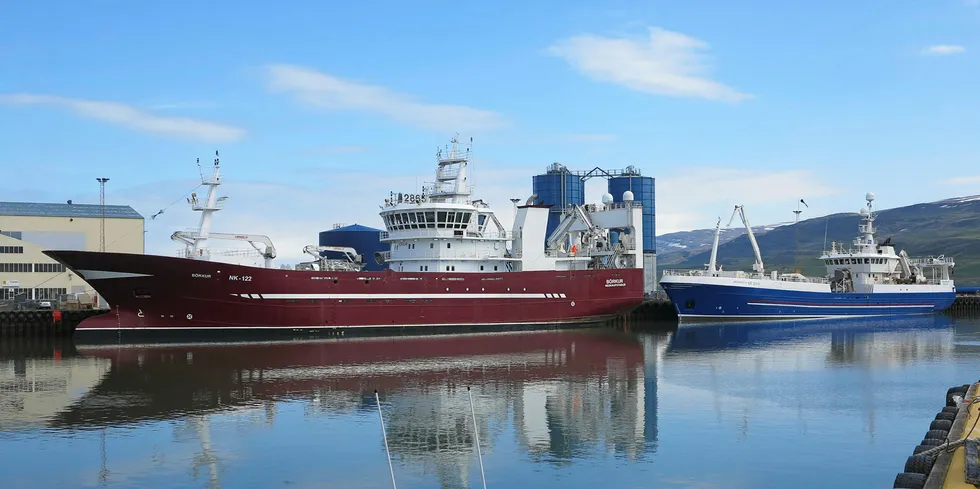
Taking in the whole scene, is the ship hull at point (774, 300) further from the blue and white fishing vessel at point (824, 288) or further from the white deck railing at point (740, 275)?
the white deck railing at point (740, 275)

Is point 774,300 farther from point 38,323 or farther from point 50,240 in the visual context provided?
point 50,240

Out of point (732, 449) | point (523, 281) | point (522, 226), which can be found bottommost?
point (732, 449)

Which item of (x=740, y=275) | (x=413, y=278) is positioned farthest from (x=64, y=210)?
(x=740, y=275)

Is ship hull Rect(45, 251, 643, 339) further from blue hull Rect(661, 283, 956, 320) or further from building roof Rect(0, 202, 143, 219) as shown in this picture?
building roof Rect(0, 202, 143, 219)

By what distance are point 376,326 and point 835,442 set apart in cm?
2164

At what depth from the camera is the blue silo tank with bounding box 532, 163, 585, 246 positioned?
63625 mm

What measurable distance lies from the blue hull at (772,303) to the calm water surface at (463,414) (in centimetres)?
1406

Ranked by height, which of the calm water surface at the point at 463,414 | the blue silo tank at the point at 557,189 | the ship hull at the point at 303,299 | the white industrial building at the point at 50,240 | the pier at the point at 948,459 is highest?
the blue silo tank at the point at 557,189

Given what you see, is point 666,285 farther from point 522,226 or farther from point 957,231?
point 957,231

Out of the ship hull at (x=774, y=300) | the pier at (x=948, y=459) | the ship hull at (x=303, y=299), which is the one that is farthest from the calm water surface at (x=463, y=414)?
the ship hull at (x=774, y=300)

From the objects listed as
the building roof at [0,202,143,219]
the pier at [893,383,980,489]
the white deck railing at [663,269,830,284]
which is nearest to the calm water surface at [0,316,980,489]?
the pier at [893,383,980,489]

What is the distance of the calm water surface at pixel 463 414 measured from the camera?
1316 cm

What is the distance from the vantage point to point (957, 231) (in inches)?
6836

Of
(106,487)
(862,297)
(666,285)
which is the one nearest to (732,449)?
(106,487)
